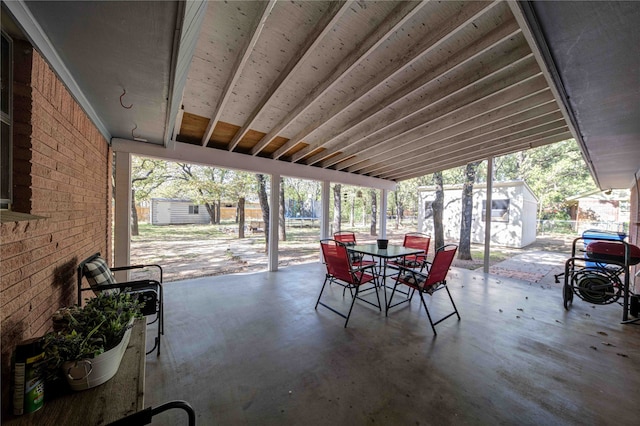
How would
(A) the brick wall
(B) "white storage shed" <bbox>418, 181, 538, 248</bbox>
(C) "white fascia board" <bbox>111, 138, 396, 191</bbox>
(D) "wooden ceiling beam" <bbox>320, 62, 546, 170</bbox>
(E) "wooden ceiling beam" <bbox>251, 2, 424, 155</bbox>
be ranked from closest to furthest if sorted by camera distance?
(A) the brick wall, (E) "wooden ceiling beam" <bbox>251, 2, 424, 155</bbox>, (D) "wooden ceiling beam" <bbox>320, 62, 546, 170</bbox>, (C) "white fascia board" <bbox>111, 138, 396, 191</bbox>, (B) "white storage shed" <bbox>418, 181, 538, 248</bbox>

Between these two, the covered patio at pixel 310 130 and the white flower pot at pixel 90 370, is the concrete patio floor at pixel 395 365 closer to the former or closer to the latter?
the covered patio at pixel 310 130

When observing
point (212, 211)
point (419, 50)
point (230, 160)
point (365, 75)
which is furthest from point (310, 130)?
→ point (212, 211)

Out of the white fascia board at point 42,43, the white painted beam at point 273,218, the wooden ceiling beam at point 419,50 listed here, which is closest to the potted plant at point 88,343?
the white fascia board at point 42,43

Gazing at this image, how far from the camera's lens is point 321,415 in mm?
1684

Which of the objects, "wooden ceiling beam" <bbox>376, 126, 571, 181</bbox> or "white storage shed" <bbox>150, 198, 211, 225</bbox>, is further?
"white storage shed" <bbox>150, 198, 211, 225</bbox>

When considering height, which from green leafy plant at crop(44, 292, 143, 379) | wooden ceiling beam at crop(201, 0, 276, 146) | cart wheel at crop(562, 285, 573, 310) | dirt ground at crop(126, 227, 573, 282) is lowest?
dirt ground at crop(126, 227, 573, 282)

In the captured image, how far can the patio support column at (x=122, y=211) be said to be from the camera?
12.4ft

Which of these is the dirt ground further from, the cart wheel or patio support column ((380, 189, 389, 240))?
the cart wheel

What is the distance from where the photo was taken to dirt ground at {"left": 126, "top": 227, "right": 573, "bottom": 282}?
6.14 meters

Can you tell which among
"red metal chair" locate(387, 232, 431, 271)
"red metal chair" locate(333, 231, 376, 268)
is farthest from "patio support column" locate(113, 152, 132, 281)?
"red metal chair" locate(387, 232, 431, 271)

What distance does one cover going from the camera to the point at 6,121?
1.31 meters

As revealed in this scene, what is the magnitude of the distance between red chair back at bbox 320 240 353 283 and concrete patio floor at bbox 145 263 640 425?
1.82 feet

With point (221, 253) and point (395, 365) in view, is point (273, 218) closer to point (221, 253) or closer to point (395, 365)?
point (221, 253)

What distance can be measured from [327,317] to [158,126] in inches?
126
